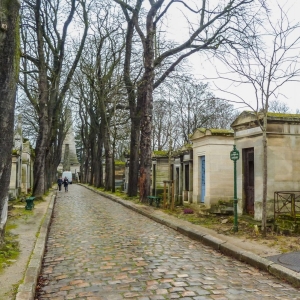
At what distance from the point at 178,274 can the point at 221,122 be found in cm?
3586

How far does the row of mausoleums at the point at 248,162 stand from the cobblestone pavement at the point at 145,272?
3032 millimetres

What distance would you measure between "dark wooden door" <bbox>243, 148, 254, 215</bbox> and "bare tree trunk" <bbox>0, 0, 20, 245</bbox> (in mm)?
7538

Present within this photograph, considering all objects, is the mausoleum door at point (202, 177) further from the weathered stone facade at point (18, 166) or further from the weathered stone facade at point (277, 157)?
the weathered stone facade at point (18, 166)

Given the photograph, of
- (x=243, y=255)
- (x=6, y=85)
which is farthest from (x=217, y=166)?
(x=6, y=85)

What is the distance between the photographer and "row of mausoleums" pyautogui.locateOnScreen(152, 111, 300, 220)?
1063 cm

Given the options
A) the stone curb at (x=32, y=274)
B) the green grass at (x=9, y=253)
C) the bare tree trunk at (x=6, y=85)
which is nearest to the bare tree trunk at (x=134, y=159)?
the stone curb at (x=32, y=274)

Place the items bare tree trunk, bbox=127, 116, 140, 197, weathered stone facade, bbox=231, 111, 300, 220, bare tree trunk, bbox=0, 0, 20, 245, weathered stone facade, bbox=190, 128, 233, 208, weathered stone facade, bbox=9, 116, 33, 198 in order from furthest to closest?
bare tree trunk, bbox=127, 116, 140, 197, weathered stone facade, bbox=9, 116, 33, 198, weathered stone facade, bbox=190, 128, 233, 208, weathered stone facade, bbox=231, 111, 300, 220, bare tree trunk, bbox=0, 0, 20, 245

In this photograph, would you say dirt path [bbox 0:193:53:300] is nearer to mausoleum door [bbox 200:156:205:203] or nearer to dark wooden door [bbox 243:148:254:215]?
dark wooden door [bbox 243:148:254:215]

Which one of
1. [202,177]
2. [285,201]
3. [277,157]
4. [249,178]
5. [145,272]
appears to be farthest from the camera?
[202,177]

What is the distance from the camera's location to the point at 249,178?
11.9 meters

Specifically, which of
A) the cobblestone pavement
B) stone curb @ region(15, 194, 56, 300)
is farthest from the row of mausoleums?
stone curb @ region(15, 194, 56, 300)

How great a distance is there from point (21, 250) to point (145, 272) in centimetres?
268

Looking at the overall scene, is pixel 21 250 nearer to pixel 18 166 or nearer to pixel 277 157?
pixel 277 157

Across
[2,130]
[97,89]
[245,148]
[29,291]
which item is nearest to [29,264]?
[29,291]
